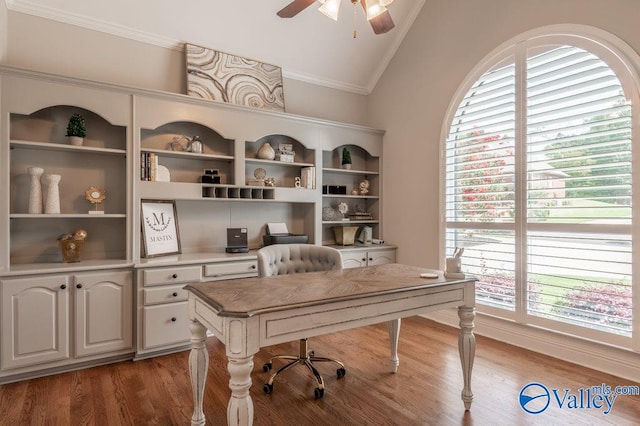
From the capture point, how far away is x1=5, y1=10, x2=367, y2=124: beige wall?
307cm

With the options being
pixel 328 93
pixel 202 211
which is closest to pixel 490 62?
pixel 328 93

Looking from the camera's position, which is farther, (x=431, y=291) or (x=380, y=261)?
(x=380, y=261)

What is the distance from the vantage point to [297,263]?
2.86 meters

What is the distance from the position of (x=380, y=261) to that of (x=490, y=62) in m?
2.48

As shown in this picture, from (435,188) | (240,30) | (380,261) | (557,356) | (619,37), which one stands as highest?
(240,30)

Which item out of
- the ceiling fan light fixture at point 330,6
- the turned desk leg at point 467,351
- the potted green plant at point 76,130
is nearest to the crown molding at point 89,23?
the potted green plant at point 76,130

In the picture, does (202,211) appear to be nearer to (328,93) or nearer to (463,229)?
(328,93)

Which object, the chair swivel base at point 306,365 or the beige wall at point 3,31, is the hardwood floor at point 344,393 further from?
the beige wall at point 3,31

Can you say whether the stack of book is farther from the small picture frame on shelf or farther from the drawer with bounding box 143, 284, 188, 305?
the drawer with bounding box 143, 284, 188, 305

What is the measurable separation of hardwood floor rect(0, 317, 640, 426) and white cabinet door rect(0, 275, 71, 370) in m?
0.19

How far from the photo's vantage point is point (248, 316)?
58.4 inches

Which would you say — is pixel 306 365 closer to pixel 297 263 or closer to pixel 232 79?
pixel 297 263

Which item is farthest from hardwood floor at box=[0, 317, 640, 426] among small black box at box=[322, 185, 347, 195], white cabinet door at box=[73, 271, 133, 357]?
small black box at box=[322, 185, 347, 195]

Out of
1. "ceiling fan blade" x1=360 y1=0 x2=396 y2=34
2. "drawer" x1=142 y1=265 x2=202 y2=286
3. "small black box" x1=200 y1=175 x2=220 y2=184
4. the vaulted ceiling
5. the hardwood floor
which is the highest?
the vaulted ceiling
